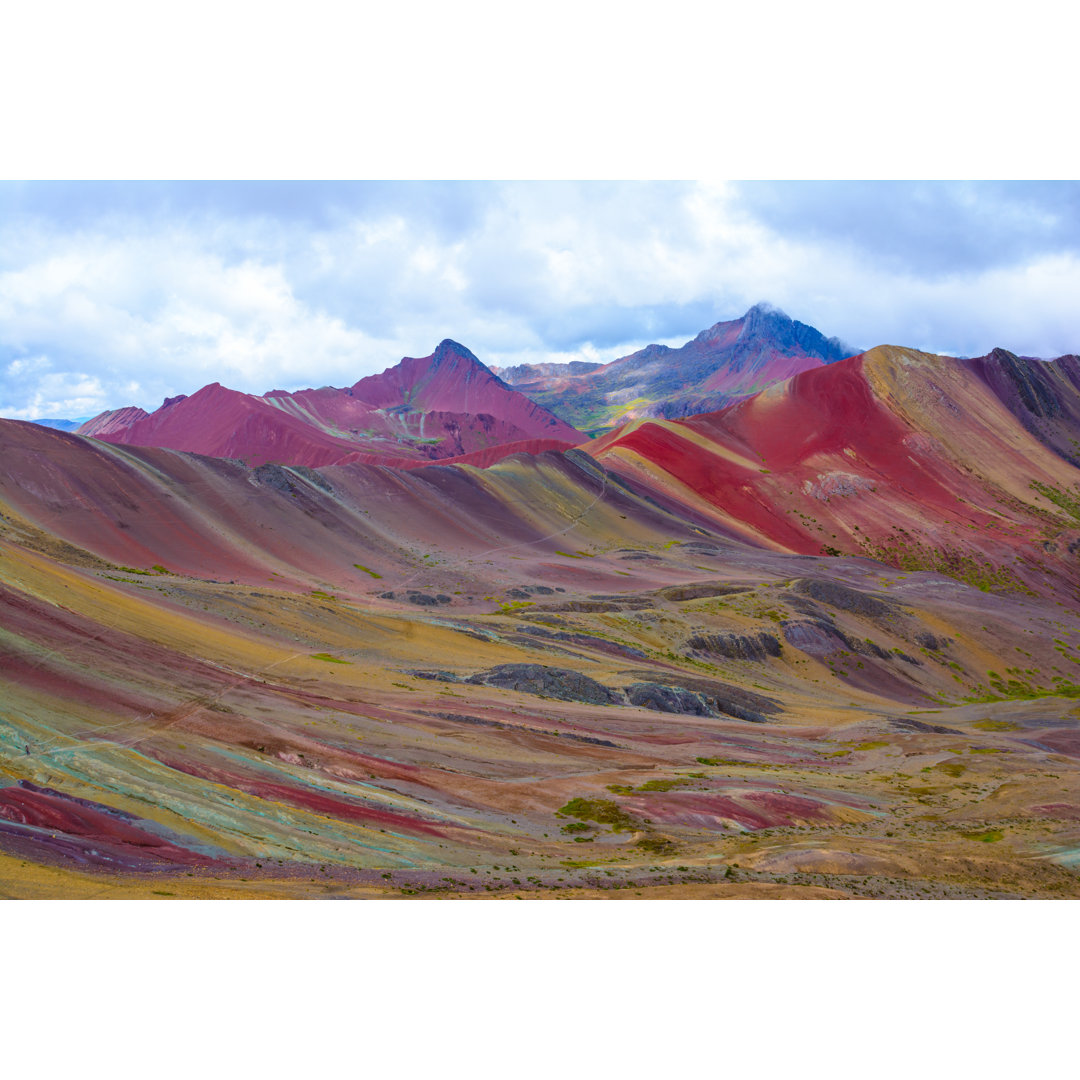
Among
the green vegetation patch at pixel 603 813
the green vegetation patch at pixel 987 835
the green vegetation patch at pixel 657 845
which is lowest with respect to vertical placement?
the green vegetation patch at pixel 657 845

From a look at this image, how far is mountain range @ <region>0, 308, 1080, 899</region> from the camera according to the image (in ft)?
79.7

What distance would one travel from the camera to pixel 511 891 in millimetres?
21422

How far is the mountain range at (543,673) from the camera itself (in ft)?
79.7

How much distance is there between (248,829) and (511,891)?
8.20m

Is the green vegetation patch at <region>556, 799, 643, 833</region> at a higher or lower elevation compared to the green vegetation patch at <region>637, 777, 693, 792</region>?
lower

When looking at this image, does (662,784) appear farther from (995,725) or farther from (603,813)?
(995,725)

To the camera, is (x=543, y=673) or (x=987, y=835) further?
(x=543, y=673)

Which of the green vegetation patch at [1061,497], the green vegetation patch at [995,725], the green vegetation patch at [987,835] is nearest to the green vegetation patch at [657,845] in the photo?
the green vegetation patch at [987,835]

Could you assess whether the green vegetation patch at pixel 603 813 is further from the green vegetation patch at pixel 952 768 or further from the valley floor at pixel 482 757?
the green vegetation patch at pixel 952 768

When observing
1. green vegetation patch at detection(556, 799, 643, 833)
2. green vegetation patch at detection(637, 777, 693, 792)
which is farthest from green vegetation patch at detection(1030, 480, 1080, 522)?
green vegetation patch at detection(556, 799, 643, 833)

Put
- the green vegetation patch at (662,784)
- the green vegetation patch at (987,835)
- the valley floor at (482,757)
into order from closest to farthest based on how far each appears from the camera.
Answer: the valley floor at (482,757)
the green vegetation patch at (987,835)
the green vegetation patch at (662,784)

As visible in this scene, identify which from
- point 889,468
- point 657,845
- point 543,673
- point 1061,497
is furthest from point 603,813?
point 1061,497

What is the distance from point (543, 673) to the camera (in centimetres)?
5278

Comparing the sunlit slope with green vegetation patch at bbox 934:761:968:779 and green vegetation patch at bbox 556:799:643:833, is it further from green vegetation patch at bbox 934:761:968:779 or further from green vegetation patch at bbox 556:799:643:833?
green vegetation patch at bbox 556:799:643:833
